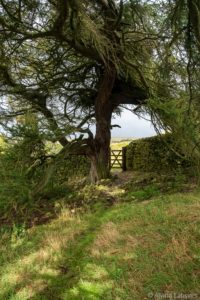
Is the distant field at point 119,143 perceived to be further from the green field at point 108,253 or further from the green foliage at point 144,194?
the green field at point 108,253

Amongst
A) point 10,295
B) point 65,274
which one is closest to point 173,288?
point 65,274

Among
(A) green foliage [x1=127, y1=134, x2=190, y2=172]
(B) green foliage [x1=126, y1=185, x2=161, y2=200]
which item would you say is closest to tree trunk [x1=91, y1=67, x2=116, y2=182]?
(A) green foliage [x1=127, y1=134, x2=190, y2=172]

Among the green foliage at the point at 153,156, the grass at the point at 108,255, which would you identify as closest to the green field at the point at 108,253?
the grass at the point at 108,255

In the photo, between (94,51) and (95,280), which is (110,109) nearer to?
(94,51)

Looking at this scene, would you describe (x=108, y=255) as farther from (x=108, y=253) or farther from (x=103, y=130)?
(x=103, y=130)

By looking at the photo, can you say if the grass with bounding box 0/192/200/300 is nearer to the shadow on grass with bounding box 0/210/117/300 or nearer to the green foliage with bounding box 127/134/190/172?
the shadow on grass with bounding box 0/210/117/300

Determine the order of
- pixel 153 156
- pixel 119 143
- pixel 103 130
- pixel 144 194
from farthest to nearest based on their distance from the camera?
pixel 119 143 < pixel 153 156 < pixel 103 130 < pixel 144 194

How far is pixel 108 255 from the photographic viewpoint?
21.0ft

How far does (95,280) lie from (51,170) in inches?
225

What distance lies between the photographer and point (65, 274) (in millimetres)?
6039

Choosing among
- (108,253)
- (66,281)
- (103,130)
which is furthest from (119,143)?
(66,281)

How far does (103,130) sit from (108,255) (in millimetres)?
8054

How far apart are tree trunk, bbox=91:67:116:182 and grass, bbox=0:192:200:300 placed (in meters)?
4.44

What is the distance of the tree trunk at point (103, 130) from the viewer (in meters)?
13.6
